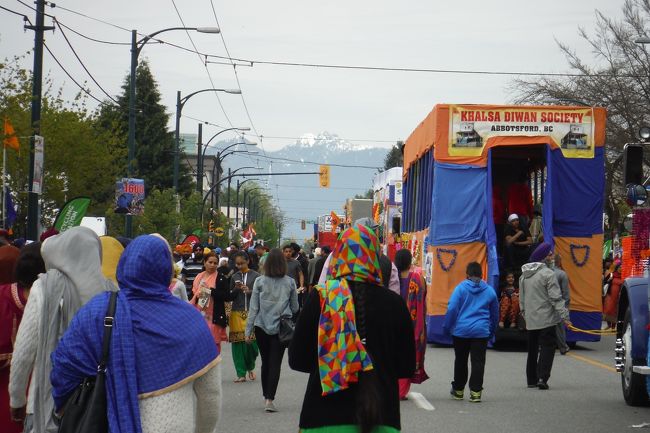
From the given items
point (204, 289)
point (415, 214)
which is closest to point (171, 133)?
point (415, 214)

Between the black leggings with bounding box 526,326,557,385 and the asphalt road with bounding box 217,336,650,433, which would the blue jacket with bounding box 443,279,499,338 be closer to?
the asphalt road with bounding box 217,336,650,433

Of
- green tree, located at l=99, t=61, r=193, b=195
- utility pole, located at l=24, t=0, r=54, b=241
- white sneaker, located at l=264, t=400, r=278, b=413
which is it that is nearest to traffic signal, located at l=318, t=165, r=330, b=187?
green tree, located at l=99, t=61, r=193, b=195

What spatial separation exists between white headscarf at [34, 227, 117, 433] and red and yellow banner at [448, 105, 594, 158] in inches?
556

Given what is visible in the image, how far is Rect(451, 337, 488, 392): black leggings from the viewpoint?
1310cm

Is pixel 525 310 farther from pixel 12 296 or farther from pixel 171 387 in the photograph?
pixel 171 387

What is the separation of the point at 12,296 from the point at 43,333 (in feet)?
3.78

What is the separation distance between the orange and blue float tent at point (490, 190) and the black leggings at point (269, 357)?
7556 millimetres

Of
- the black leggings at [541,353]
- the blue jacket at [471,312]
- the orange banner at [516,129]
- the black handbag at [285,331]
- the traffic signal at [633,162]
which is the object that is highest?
the orange banner at [516,129]

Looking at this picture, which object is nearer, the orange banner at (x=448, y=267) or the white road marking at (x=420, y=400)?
the white road marking at (x=420, y=400)

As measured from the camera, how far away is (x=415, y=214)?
23.7 metres

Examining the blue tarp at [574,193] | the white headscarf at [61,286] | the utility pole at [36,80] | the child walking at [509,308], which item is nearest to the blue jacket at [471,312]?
the blue tarp at [574,193]

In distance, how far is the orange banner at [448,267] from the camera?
20.1 meters

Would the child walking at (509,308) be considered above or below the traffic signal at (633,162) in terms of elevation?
below

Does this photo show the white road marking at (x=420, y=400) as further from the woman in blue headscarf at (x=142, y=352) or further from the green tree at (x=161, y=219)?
the green tree at (x=161, y=219)
